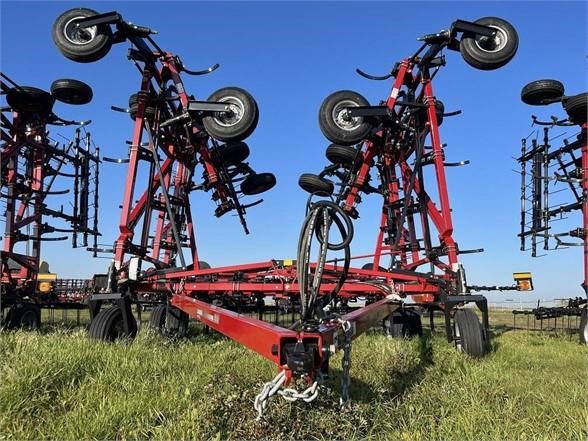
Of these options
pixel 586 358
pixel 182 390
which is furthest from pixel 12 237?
pixel 586 358

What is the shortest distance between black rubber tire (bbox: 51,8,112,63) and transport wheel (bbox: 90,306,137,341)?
3834 mm

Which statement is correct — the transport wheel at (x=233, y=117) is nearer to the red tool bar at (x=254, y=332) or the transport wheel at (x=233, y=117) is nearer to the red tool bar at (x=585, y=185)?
the red tool bar at (x=254, y=332)

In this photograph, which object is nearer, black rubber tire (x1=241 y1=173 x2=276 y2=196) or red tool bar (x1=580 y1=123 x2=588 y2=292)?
red tool bar (x1=580 y1=123 x2=588 y2=292)

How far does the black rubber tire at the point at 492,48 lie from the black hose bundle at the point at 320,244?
675cm

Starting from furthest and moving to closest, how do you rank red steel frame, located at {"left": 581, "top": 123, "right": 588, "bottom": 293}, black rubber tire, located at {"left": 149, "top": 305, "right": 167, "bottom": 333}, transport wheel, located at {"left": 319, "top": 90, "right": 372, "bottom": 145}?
1. red steel frame, located at {"left": 581, "top": 123, "right": 588, "bottom": 293}
2. black rubber tire, located at {"left": 149, "top": 305, "right": 167, "bottom": 333}
3. transport wheel, located at {"left": 319, "top": 90, "right": 372, "bottom": 145}

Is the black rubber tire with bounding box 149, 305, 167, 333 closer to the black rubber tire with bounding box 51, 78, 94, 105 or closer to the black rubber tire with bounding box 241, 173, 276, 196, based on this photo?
the black rubber tire with bounding box 241, 173, 276, 196

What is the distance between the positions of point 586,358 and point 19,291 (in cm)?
1059

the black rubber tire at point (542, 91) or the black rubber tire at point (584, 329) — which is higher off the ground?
the black rubber tire at point (542, 91)

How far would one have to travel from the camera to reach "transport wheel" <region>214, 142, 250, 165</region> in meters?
12.6

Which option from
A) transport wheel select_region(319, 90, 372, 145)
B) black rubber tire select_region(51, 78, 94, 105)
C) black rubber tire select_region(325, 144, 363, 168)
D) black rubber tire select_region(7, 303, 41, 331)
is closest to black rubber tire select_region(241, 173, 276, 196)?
black rubber tire select_region(325, 144, 363, 168)

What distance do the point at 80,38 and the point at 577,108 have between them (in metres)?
9.61

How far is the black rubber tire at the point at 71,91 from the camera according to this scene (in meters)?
A: 12.3

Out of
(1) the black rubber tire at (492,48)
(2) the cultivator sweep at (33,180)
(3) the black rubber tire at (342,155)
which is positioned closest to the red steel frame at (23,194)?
(2) the cultivator sweep at (33,180)

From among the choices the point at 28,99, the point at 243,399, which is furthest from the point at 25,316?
the point at 243,399
